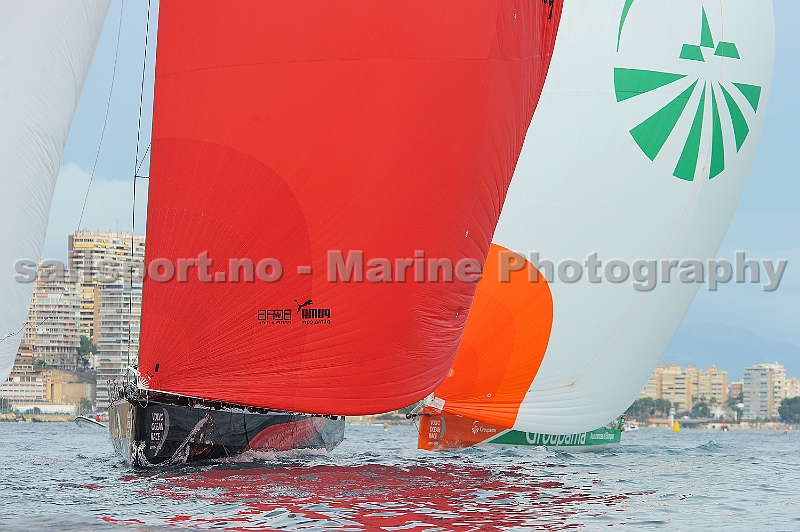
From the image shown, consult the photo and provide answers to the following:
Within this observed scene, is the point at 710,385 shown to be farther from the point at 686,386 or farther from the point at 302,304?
the point at 302,304

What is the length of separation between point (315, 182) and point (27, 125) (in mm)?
3571

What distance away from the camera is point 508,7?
9.70m

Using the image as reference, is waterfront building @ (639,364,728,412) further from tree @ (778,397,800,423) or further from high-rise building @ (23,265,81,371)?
high-rise building @ (23,265,81,371)

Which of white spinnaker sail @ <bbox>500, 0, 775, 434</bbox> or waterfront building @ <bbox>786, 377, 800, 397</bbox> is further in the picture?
waterfront building @ <bbox>786, 377, 800, 397</bbox>

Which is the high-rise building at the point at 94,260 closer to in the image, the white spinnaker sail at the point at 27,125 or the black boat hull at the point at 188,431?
the black boat hull at the point at 188,431

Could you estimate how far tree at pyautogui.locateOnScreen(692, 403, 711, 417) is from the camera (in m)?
101

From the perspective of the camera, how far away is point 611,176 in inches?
559

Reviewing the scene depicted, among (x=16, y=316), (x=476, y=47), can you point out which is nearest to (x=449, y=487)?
(x=476, y=47)

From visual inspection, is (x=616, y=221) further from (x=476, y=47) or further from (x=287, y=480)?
(x=287, y=480)

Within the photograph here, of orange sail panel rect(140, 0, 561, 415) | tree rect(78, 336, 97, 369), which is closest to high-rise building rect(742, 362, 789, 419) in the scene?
tree rect(78, 336, 97, 369)

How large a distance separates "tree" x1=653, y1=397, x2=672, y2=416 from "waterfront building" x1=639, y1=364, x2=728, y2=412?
2.57 m

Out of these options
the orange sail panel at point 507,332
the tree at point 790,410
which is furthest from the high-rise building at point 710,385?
the orange sail panel at point 507,332

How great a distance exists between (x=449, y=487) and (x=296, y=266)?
2792 mm

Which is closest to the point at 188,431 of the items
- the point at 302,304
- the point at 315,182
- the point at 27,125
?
the point at 302,304
